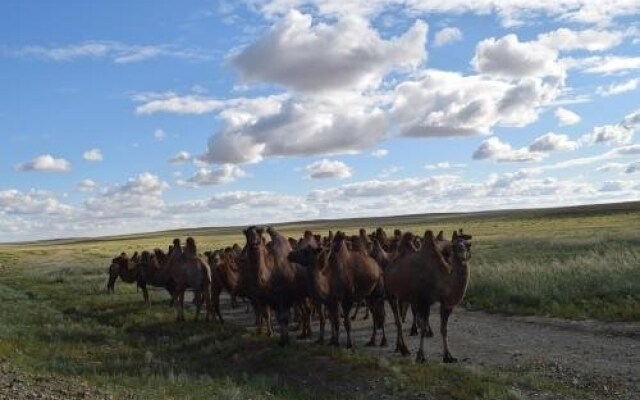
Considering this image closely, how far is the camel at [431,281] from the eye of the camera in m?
14.4

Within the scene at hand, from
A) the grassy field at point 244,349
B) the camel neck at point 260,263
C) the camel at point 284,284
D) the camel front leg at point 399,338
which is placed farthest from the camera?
the camel at point 284,284

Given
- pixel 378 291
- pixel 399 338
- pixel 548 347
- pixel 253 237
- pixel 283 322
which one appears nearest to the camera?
pixel 399 338

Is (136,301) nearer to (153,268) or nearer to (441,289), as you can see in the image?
(153,268)

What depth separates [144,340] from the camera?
19.1 metres

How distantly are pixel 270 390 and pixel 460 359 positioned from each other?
441 centimetres

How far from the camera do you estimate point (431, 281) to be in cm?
1465

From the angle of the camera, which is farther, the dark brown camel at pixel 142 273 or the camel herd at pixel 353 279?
the dark brown camel at pixel 142 273

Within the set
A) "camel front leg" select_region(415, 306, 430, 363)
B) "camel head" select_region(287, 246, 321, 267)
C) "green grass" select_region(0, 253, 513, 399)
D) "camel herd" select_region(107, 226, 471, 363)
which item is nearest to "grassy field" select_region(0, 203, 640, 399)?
"green grass" select_region(0, 253, 513, 399)

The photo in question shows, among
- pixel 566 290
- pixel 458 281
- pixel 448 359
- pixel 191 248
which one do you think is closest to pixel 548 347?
pixel 448 359

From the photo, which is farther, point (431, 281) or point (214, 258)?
point (214, 258)

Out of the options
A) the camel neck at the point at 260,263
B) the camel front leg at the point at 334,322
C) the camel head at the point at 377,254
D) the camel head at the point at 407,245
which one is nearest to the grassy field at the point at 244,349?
the camel front leg at the point at 334,322

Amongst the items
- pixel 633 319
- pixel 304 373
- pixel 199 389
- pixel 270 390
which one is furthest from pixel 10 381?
pixel 633 319

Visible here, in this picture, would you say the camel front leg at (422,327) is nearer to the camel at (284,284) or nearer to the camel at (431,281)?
the camel at (431,281)

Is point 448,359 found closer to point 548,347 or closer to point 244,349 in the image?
point 548,347
